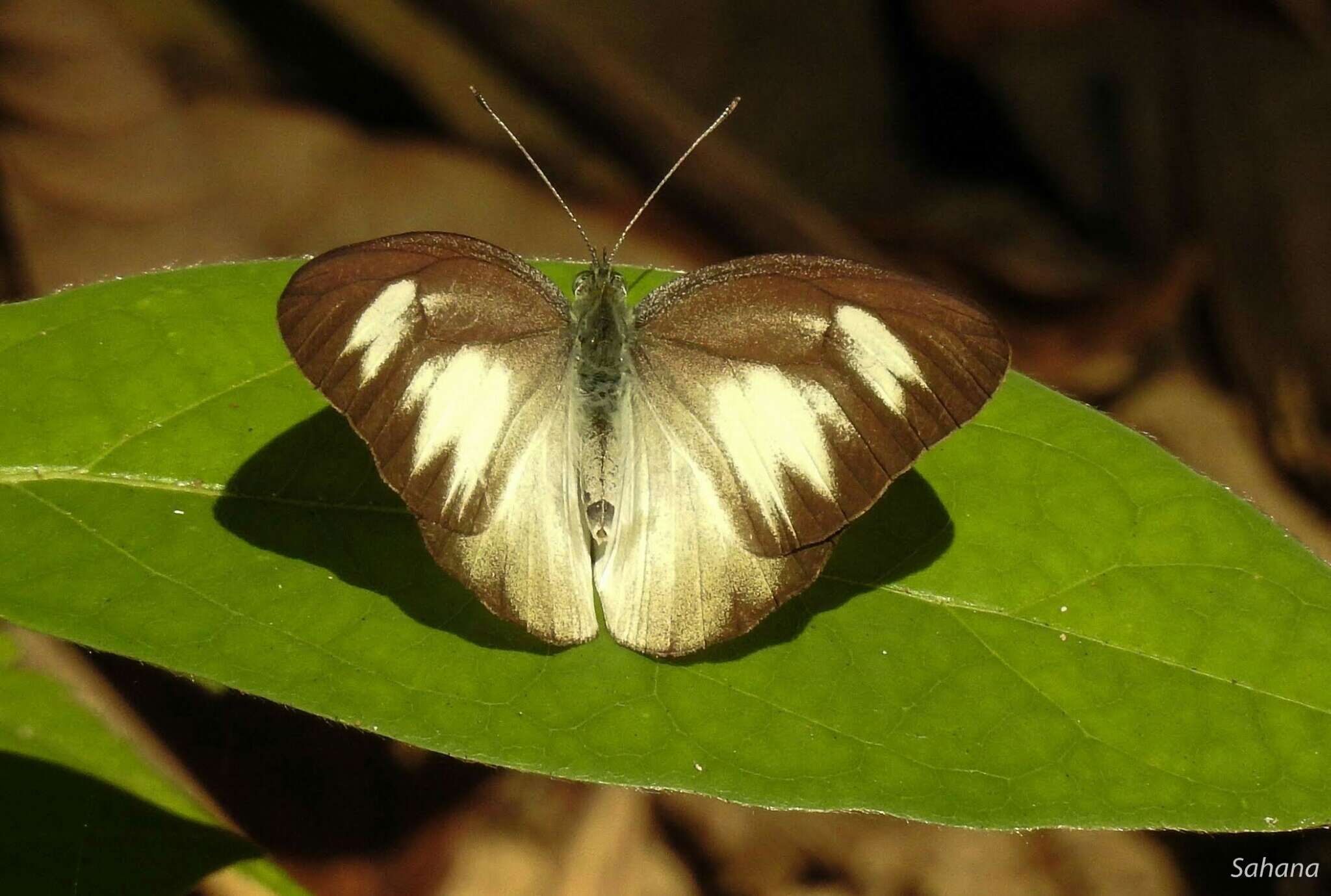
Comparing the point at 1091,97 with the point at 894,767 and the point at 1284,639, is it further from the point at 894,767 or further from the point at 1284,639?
the point at 894,767

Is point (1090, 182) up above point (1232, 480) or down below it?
above

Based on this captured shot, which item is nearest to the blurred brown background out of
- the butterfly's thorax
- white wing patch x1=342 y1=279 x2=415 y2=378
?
the butterfly's thorax

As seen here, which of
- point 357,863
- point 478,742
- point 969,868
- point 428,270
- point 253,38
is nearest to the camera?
point 478,742

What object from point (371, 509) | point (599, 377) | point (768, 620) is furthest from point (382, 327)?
point (768, 620)

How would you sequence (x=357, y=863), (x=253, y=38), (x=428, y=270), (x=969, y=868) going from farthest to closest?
Result: (x=253, y=38) < (x=969, y=868) < (x=357, y=863) < (x=428, y=270)

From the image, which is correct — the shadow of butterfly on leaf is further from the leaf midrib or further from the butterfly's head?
the butterfly's head

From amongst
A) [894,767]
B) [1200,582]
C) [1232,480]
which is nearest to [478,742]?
[894,767]
